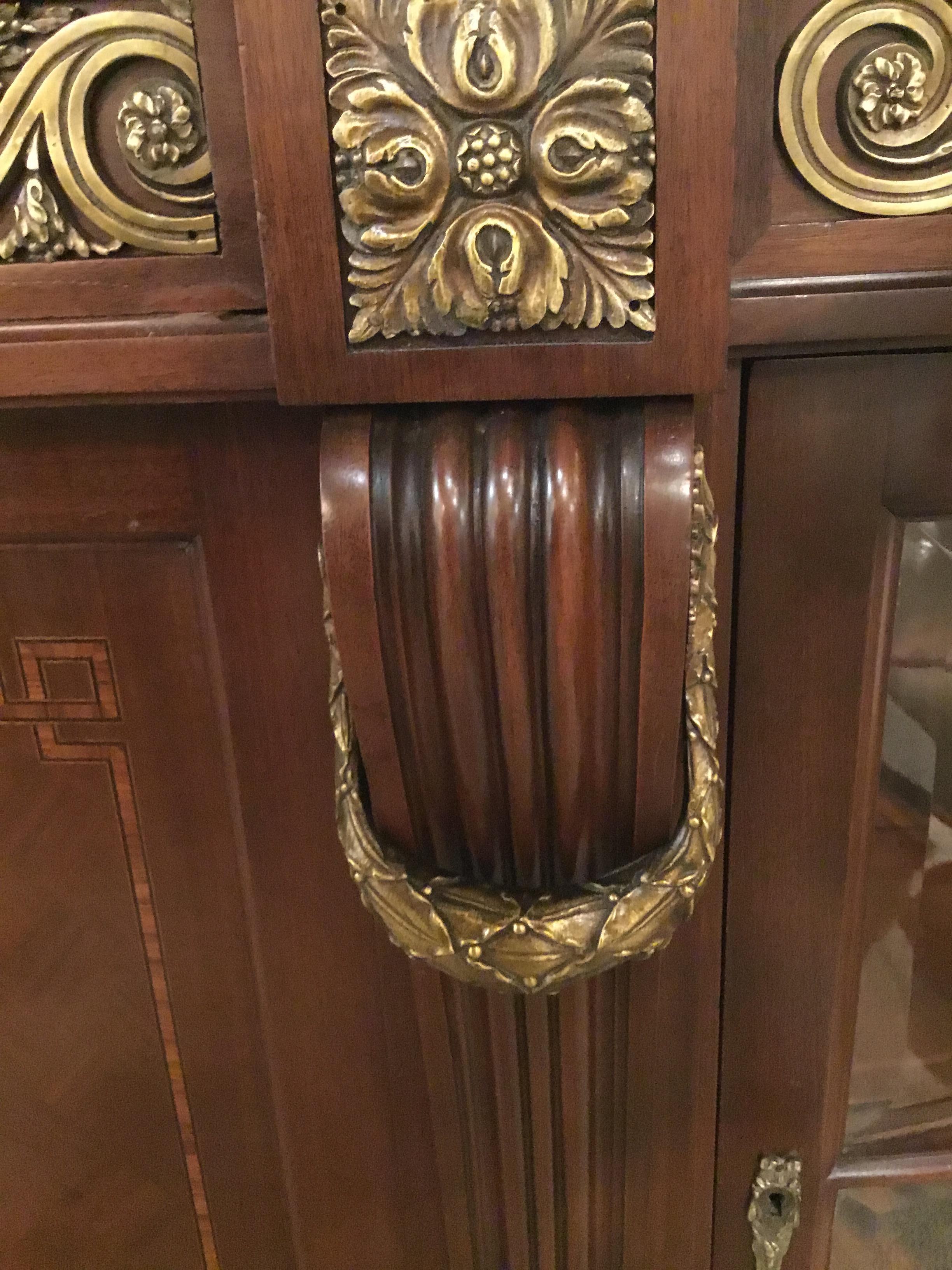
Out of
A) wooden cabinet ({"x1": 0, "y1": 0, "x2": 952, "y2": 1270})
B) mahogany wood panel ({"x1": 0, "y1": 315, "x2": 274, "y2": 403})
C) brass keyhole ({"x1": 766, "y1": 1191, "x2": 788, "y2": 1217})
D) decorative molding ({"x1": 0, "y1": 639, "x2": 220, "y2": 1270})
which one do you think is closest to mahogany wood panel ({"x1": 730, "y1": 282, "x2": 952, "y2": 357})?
wooden cabinet ({"x1": 0, "y1": 0, "x2": 952, "y2": 1270})

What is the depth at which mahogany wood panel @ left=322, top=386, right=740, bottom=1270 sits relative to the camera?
284 mm

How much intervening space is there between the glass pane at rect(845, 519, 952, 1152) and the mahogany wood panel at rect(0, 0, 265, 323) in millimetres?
270

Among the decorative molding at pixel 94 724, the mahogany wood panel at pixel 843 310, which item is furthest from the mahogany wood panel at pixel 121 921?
the mahogany wood panel at pixel 843 310

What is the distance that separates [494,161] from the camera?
0.85ft

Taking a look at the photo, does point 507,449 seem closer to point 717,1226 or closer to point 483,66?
point 483,66

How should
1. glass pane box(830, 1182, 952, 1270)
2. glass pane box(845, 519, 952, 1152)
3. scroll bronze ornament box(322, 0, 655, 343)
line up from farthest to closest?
glass pane box(830, 1182, 952, 1270), glass pane box(845, 519, 952, 1152), scroll bronze ornament box(322, 0, 655, 343)

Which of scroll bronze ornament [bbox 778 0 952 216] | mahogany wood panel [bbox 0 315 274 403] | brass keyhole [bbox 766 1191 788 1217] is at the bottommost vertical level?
brass keyhole [bbox 766 1191 788 1217]

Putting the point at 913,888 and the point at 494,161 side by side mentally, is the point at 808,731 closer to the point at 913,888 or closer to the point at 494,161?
the point at 913,888

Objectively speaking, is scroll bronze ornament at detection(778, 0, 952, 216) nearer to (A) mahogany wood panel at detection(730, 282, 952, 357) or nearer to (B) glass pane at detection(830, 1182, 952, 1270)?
(A) mahogany wood panel at detection(730, 282, 952, 357)

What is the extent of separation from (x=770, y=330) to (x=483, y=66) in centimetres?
12

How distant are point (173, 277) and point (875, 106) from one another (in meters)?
0.23

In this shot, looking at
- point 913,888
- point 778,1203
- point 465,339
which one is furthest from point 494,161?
point 778,1203

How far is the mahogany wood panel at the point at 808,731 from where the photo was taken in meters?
0.35

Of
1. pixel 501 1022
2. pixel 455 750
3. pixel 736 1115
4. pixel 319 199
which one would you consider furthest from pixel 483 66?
pixel 736 1115
